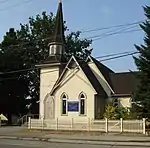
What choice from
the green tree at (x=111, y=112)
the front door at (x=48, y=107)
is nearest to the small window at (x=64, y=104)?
the front door at (x=48, y=107)

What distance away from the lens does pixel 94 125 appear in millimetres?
31875

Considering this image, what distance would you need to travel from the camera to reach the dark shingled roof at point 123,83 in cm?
3881

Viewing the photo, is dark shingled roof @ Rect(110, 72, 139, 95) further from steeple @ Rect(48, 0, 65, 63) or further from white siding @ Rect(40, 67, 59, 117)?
steeple @ Rect(48, 0, 65, 63)

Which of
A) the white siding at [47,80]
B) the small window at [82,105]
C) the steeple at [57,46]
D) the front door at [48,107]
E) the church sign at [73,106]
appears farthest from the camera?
the steeple at [57,46]

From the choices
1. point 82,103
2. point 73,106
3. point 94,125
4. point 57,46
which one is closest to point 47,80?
point 57,46

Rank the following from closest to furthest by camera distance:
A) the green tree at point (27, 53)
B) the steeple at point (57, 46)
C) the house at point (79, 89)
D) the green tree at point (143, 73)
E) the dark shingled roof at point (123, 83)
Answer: the green tree at point (143, 73), the house at point (79, 89), the dark shingled roof at point (123, 83), the steeple at point (57, 46), the green tree at point (27, 53)

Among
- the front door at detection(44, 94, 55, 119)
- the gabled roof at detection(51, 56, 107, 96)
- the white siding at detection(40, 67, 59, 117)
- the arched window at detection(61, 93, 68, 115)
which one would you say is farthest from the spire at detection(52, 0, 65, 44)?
the arched window at detection(61, 93, 68, 115)

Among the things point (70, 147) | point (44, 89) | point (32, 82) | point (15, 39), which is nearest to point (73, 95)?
point (44, 89)

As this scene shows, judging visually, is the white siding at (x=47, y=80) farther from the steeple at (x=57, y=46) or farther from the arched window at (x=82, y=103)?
the arched window at (x=82, y=103)

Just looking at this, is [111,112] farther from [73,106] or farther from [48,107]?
[48,107]

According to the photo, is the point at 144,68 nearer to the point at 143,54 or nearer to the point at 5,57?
the point at 143,54

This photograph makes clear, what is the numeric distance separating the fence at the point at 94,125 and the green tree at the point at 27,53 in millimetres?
21668

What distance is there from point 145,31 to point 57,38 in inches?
668

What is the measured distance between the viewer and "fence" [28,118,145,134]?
29.8 m
